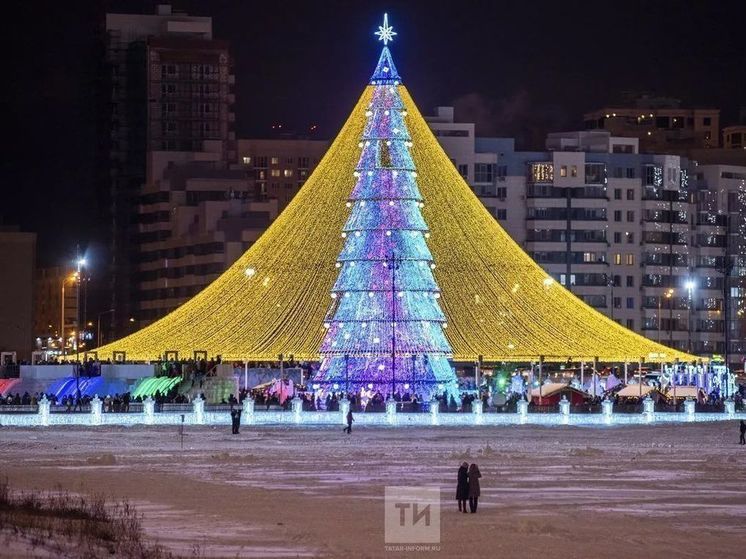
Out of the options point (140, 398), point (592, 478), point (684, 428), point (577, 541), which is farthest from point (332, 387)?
point (577, 541)

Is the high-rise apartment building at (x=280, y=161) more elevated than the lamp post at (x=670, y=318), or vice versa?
the high-rise apartment building at (x=280, y=161)

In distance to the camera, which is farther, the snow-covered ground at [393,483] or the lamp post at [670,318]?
the lamp post at [670,318]

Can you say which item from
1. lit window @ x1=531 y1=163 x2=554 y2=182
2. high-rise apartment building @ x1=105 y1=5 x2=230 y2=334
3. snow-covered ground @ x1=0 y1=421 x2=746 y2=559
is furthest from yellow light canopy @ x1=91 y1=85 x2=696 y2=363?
high-rise apartment building @ x1=105 y1=5 x2=230 y2=334

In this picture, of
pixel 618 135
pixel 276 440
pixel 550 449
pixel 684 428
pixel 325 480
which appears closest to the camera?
pixel 325 480

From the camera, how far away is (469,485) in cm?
3581

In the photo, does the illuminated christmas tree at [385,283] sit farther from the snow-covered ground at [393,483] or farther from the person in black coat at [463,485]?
the person in black coat at [463,485]

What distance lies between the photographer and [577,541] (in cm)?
3247

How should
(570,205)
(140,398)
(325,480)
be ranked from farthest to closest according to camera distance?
(570,205) < (140,398) < (325,480)

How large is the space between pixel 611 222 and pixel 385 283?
78362 millimetres

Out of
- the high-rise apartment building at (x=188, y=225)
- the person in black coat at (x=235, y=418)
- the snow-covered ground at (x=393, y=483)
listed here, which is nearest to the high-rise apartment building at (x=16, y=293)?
the high-rise apartment building at (x=188, y=225)

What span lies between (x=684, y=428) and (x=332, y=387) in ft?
48.3

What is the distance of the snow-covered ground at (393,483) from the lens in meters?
32.3

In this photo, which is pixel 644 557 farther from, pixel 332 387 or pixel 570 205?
pixel 570 205

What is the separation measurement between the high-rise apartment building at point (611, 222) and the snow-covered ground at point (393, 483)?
3476 inches
